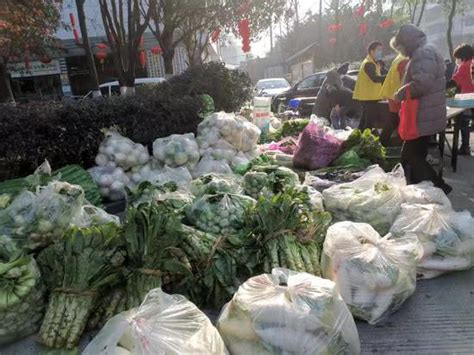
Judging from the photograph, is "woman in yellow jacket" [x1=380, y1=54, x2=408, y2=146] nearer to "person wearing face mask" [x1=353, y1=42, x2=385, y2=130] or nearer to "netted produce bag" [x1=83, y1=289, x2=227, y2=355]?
"person wearing face mask" [x1=353, y1=42, x2=385, y2=130]

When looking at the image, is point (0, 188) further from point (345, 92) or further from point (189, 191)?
point (345, 92)

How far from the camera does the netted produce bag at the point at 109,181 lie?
4.63 metres

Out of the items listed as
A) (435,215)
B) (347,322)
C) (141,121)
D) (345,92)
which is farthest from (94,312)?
(345,92)

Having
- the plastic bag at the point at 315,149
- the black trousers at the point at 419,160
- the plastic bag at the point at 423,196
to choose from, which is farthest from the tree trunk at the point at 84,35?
the plastic bag at the point at 423,196

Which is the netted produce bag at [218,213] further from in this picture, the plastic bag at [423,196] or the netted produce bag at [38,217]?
the plastic bag at [423,196]

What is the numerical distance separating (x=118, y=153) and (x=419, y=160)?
10.9 ft

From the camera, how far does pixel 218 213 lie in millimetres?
3051

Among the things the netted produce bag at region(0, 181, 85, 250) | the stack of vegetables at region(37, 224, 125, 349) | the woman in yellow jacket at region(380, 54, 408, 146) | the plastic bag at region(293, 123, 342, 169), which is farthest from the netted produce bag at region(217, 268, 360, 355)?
the woman in yellow jacket at region(380, 54, 408, 146)

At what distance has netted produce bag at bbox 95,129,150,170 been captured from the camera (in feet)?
15.8

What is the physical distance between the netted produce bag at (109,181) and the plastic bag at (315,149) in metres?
2.16

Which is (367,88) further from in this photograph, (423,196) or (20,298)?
(20,298)

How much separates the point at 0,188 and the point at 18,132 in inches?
29.2

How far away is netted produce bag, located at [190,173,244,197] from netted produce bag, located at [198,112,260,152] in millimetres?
1681

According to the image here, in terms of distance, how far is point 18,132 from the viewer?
4.24 metres
